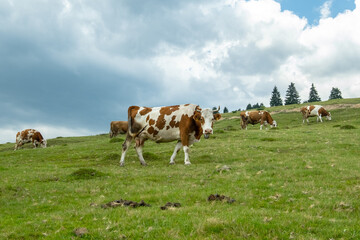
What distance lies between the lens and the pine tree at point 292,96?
5157 inches

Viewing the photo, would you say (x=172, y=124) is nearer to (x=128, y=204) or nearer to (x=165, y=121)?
(x=165, y=121)

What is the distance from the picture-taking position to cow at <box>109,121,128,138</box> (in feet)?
154

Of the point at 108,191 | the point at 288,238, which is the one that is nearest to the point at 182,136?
the point at 108,191

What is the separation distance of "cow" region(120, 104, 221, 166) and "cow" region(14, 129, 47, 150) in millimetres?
30154

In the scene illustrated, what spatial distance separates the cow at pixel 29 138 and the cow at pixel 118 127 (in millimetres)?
10036

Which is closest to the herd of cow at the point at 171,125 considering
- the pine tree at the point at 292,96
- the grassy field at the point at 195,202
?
the grassy field at the point at 195,202

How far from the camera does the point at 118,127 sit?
155 feet

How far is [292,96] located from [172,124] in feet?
Answer: 408

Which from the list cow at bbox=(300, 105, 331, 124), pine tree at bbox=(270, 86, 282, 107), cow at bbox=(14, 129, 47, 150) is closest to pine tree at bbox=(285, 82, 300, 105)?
pine tree at bbox=(270, 86, 282, 107)

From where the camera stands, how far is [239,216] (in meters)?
7.17

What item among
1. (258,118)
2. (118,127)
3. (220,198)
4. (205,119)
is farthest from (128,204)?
(258,118)

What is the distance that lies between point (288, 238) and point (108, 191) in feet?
23.3

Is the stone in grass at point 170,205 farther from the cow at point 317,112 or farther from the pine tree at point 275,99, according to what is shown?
the pine tree at point 275,99

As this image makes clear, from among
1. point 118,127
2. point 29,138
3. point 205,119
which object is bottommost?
point 205,119
